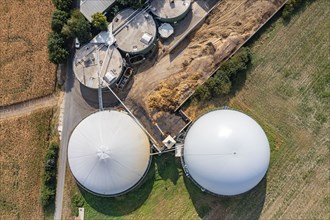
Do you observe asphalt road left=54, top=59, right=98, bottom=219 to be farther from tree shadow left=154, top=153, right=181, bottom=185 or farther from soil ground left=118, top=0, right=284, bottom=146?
tree shadow left=154, top=153, right=181, bottom=185

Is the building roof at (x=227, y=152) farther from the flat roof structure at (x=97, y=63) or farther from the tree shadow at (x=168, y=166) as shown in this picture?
the flat roof structure at (x=97, y=63)

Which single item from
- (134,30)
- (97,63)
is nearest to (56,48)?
(97,63)

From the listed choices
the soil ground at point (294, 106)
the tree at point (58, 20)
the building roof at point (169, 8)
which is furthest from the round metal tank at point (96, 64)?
the soil ground at point (294, 106)

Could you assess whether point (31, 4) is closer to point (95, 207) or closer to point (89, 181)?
point (89, 181)

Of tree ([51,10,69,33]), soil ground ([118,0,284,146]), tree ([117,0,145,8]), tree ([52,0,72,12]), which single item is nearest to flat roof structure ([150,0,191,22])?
tree ([117,0,145,8])

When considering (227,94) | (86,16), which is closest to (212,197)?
(227,94)

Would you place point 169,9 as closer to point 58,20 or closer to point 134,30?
point 134,30

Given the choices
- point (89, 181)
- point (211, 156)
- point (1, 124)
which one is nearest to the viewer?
point (211, 156)
